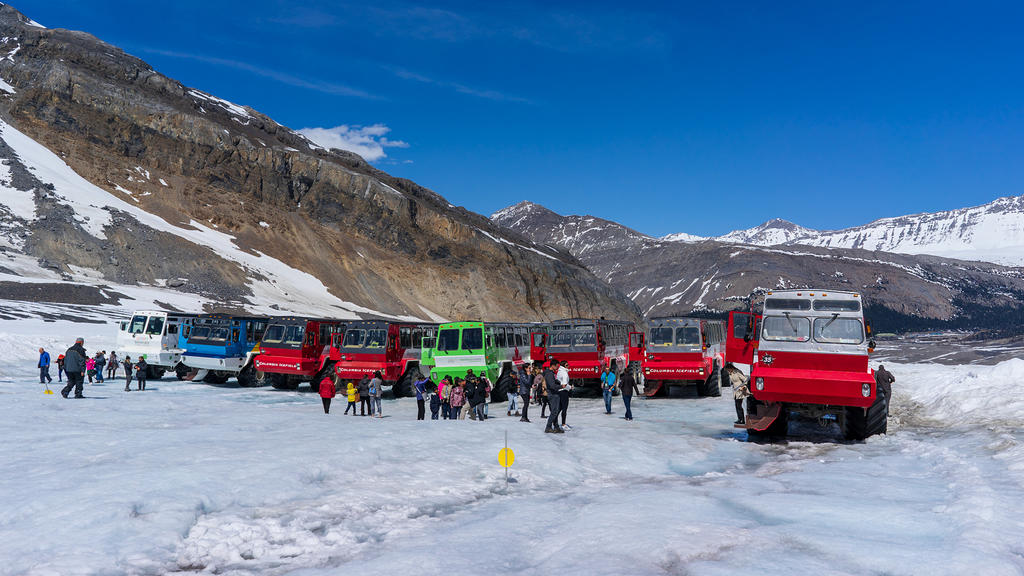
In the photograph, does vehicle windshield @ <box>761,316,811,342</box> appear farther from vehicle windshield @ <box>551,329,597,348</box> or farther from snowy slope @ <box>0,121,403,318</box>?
snowy slope @ <box>0,121,403,318</box>

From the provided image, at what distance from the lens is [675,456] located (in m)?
14.5

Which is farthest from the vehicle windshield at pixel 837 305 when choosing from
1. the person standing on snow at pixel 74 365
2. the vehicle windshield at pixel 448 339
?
the person standing on snow at pixel 74 365

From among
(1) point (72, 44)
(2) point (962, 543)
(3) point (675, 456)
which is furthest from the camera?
(1) point (72, 44)

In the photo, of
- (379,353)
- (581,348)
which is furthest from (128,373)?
(581,348)

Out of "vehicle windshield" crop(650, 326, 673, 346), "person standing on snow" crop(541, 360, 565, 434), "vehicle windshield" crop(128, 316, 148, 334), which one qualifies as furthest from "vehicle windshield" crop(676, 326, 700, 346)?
"vehicle windshield" crop(128, 316, 148, 334)

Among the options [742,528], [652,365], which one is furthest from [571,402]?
[742,528]

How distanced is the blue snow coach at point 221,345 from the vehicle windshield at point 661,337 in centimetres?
1715

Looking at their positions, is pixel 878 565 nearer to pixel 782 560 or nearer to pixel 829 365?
pixel 782 560

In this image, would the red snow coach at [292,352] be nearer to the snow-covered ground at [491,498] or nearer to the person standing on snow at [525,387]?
the snow-covered ground at [491,498]

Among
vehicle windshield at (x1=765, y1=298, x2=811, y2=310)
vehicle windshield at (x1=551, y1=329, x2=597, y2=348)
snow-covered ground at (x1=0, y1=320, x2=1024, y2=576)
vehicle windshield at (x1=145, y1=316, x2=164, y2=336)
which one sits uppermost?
vehicle windshield at (x1=765, y1=298, x2=811, y2=310)

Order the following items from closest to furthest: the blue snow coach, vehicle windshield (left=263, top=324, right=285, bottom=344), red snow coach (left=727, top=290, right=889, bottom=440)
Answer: red snow coach (left=727, top=290, right=889, bottom=440), vehicle windshield (left=263, top=324, right=285, bottom=344), the blue snow coach

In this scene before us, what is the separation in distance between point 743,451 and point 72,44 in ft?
397

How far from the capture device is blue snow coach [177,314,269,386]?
28.9m

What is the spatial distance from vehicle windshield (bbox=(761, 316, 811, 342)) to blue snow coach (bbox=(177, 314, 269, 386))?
22.0 m
